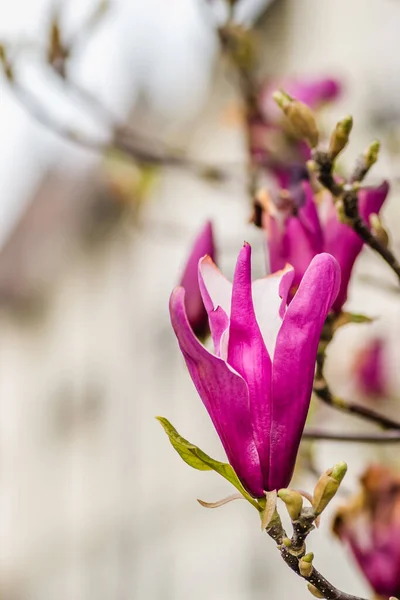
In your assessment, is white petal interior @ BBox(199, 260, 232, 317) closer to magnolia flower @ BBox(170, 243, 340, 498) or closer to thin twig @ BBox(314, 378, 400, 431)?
magnolia flower @ BBox(170, 243, 340, 498)

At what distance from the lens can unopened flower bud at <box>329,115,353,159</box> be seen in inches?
22.5

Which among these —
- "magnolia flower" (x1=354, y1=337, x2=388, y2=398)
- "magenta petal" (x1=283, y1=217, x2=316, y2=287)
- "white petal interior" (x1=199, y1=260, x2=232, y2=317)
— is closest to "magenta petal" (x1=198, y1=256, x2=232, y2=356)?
"white petal interior" (x1=199, y1=260, x2=232, y2=317)

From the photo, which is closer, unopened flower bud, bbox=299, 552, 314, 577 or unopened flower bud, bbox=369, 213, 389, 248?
unopened flower bud, bbox=299, 552, 314, 577

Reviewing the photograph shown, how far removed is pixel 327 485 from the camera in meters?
0.48

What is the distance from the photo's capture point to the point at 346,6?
3.50m

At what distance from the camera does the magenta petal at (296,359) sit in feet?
1.60

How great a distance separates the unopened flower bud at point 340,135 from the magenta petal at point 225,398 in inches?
6.8

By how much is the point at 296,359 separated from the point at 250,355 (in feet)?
0.09

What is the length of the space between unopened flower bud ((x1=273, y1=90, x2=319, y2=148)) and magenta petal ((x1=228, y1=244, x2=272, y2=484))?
0.15 metres

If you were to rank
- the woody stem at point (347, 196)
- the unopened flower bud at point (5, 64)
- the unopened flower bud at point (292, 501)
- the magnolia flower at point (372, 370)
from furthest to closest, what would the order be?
the magnolia flower at point (372, 370), the unopened flower bud at point (5, 64), the woody stem at point (347, 196), the unopened flower bud at point (292, 501)

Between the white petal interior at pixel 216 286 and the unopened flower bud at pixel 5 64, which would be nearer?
the white petal interior at pixel 216 286

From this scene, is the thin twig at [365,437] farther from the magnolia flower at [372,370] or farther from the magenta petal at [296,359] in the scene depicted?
the magnolia flower at [372,370]

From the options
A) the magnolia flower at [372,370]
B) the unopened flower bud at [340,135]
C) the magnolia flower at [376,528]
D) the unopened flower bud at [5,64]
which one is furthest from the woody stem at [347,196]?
the magnolia flower at [372,370]

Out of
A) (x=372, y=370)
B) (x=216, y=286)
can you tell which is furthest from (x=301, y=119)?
(x=372, y=370)
